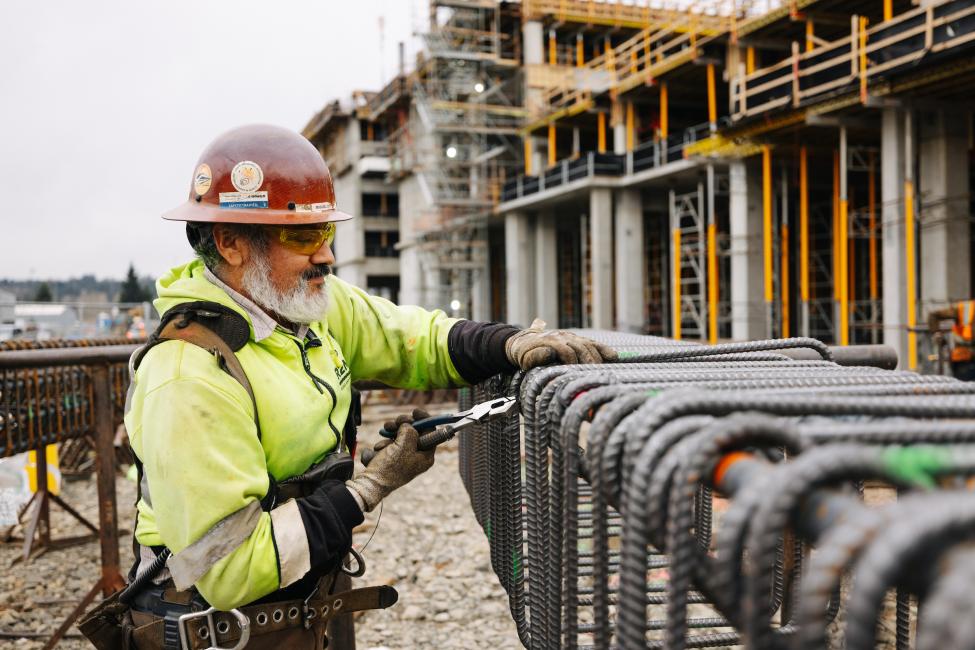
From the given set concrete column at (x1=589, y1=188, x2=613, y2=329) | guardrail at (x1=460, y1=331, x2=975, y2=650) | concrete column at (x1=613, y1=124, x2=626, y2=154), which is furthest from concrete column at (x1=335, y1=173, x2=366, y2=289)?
guardrail at (x1=460, y1=331, x2=975, y2=650)

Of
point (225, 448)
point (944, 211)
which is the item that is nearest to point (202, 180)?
point (225, 448)

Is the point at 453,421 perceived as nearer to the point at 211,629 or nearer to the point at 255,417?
the point at 255,417

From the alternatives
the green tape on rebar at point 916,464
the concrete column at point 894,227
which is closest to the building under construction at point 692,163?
the concrete column at point 894,227

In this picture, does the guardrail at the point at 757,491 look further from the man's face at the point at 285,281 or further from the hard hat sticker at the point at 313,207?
the hard hat sticker at the point at 313,207

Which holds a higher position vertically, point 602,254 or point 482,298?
point 602,254

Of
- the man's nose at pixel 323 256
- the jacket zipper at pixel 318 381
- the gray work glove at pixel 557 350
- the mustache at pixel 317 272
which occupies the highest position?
the man's nose at pixel 323 256

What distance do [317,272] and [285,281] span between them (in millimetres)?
141

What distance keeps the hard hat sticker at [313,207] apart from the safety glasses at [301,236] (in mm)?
57

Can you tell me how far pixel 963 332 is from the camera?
11562 millimetres

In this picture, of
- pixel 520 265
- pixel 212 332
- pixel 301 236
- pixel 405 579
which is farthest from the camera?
pixel 520 265

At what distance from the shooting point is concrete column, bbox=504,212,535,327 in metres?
36.2

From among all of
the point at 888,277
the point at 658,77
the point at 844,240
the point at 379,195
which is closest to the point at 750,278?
the point at 844,240

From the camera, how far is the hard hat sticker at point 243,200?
276cm

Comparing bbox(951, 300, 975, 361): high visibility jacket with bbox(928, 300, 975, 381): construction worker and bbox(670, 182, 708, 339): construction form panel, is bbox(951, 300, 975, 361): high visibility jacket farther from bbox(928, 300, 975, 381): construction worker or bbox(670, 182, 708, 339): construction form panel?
bbox(670, 182, 708, 339): construction form panel
